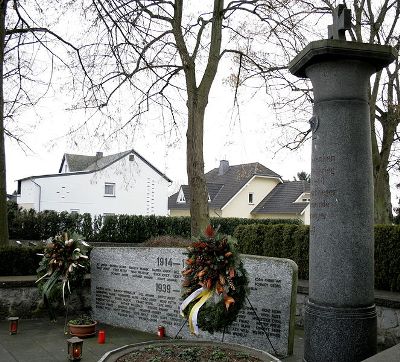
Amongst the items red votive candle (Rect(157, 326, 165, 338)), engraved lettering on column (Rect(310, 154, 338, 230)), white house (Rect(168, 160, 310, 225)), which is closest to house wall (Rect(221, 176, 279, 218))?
white house (Rect(168, 160, 310, 225))

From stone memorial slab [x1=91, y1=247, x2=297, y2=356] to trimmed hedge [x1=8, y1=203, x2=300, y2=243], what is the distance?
1324 cm

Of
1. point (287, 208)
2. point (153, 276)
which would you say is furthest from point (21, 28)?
point (287, 208)

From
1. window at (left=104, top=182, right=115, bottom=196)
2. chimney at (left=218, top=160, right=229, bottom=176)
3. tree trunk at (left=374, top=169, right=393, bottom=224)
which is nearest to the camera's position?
tree trunk at (left=374, top=169, right=393, bottom=224)

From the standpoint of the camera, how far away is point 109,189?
42.0 metres

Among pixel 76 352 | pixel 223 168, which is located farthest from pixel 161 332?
pixel 223 168

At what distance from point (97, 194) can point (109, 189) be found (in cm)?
145

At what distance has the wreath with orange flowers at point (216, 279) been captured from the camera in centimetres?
545

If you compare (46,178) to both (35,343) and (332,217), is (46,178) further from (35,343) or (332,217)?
(332,217)

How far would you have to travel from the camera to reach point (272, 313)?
6.33 meters

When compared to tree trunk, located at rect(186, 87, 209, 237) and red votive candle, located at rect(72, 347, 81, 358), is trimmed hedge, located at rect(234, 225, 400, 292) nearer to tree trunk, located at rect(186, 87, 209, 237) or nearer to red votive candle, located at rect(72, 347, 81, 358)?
tree trunk, located at rect(186, 87, 209, 237)

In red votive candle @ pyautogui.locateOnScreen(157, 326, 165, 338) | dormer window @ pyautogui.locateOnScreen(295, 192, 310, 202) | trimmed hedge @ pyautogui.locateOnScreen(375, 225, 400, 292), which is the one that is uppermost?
dormer window @ pyautogui.locateOnScreen(295, 192, 310, 202)

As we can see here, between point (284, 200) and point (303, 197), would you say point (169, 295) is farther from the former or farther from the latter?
point (284, 200)

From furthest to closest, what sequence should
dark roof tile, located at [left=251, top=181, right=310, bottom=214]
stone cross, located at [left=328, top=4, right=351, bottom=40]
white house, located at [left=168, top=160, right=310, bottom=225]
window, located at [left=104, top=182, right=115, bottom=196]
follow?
white house, located at [left=168, top=160, right=310, bottom=225] < dark roof tile, located at [left=251, top=181, right=310, bottom=214] < window, located at [left=104, top=182, right=115, bottom=196] < stone cross, located at [left=328, top=4, right=351, bottom=40]

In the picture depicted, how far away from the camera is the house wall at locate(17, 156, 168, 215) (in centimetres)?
4019
